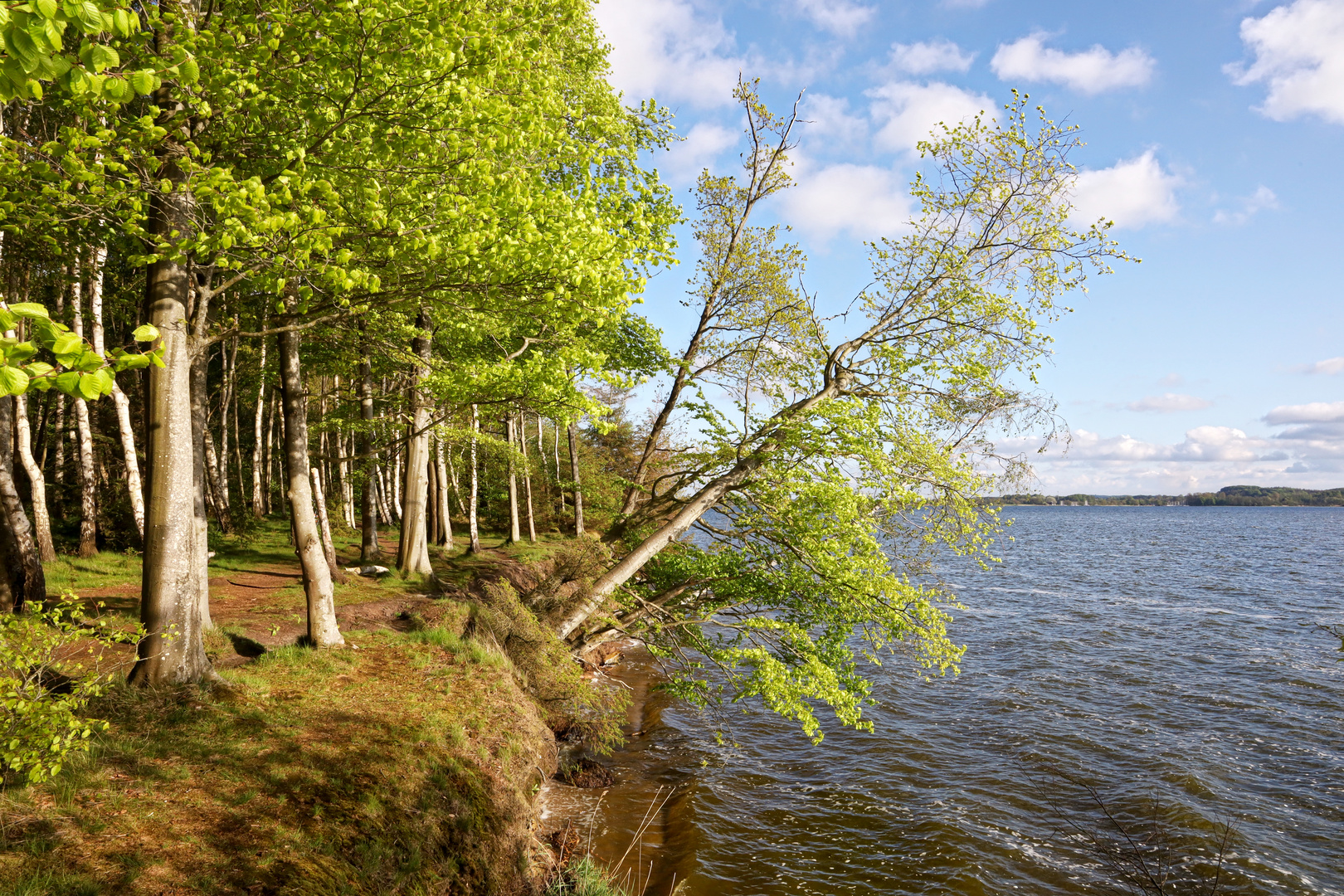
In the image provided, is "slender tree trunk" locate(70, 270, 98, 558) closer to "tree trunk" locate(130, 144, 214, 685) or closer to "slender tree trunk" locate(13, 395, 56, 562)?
"slender tree trunk" locate(13, 395, 56, 562)

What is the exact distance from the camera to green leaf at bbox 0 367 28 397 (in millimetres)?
2328

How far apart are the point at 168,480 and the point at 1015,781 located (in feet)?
47.0

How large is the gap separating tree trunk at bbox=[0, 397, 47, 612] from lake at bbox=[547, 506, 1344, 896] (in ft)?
27.7

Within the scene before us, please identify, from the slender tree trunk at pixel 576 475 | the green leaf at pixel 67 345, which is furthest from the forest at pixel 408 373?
the slender tree trunk at pixel 576 475

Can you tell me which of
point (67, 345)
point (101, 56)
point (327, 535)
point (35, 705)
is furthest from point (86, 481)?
point (67, 345)

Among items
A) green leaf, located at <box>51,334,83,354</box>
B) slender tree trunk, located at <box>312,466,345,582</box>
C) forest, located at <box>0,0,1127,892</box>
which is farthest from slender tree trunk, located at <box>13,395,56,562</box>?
green leaf, located at <box>51,334,83,354</box>

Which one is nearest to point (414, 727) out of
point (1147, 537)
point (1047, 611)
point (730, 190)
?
point (730, 190)

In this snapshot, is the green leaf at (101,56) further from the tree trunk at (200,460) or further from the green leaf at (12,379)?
the tree trunk at (200,460)

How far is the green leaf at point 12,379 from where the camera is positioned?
2328 mm

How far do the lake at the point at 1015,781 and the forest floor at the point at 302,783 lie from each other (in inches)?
79.5

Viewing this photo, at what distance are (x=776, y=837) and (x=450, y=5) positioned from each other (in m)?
11.9

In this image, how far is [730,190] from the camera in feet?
48.9

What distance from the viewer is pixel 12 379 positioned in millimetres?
2363

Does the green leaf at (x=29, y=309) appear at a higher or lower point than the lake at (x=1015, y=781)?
higher
